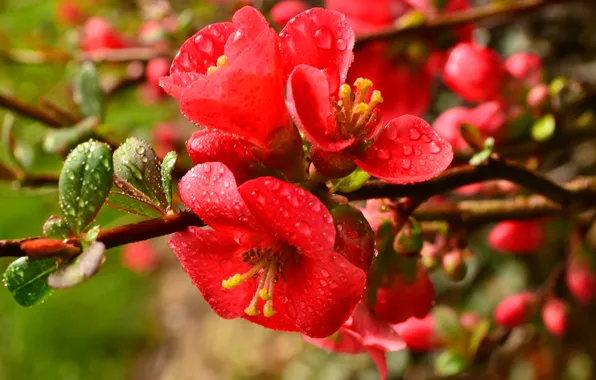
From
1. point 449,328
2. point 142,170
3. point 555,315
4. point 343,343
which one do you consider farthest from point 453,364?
point 142,170

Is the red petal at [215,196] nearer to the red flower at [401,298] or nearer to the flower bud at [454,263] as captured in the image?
the red flower at [401,298]

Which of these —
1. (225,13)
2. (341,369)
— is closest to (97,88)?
(225,13)

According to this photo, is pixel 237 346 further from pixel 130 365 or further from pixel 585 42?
pixel 585 42

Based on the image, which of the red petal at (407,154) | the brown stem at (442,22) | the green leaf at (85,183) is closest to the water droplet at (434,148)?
the red petal at (407,154)

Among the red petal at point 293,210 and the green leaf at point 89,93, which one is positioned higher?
Answer: the red petal at point 293,210

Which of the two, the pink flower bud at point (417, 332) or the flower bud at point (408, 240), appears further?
the pink flower bud at point (417, 332)

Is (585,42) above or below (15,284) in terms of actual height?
below

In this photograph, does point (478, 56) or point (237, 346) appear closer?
point (478, 56)

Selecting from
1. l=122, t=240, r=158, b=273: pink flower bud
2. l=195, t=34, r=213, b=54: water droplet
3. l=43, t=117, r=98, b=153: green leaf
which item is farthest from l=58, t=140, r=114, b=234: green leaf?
l=122, t=240, r=158, b=273: pink flower bud
